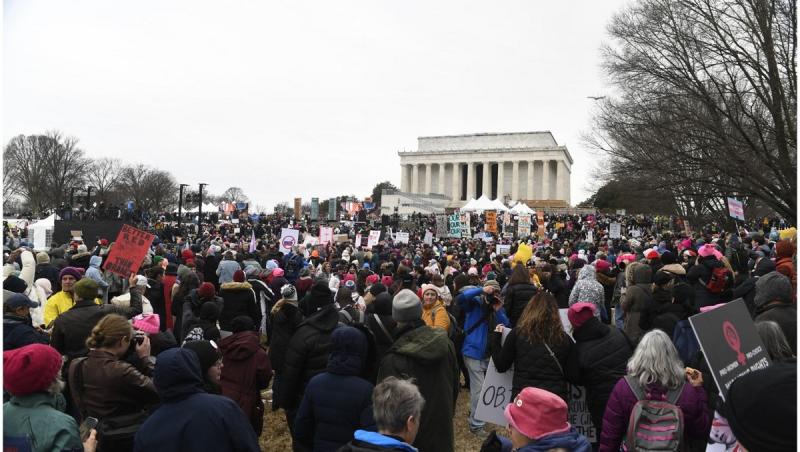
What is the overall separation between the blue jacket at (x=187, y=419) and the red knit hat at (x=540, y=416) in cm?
136

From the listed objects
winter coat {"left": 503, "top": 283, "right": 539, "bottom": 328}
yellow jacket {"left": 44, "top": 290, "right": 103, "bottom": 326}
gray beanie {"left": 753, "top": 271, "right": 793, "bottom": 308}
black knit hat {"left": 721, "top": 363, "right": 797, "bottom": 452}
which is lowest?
yellow jacket {"left": 44, "top": 290, "right": 103, "bottom": 326}

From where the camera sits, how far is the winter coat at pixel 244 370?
4992 millimetres

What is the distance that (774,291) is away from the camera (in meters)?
4.95

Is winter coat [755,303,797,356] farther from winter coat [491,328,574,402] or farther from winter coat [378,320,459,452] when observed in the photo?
winter coat [378,320,459,452]

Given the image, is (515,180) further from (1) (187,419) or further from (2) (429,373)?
(1) (187,419)

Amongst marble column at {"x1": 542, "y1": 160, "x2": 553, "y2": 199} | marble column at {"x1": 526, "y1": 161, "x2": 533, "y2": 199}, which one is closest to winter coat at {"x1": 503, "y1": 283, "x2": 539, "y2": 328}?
marble column at {"x1": 542, "y1": 160, "x2": 553, "y2": 199}

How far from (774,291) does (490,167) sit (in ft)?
285

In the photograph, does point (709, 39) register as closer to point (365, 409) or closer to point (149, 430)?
point (365, 409)

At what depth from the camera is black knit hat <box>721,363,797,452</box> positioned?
1.74 metres

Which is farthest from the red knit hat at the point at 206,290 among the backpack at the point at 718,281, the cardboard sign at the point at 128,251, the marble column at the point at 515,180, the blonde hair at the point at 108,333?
the marble column at the point at 515,180

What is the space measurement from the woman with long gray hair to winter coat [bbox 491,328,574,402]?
0.86m

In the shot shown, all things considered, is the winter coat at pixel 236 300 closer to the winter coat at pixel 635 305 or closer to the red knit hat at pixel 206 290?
the red knit hat at pixel 206 290

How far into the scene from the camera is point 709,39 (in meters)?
A: 15.3

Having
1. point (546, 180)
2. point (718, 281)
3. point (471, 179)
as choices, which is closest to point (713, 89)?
point (718, 281)
